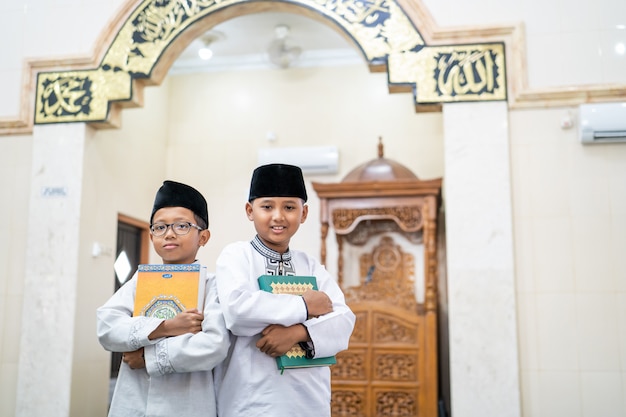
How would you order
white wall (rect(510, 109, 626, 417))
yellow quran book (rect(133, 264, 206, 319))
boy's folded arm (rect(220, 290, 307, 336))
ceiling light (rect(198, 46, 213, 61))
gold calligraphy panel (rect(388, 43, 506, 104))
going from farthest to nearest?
ceiling light (rect(198, 46, 213, 61)) < gold calligraphy panel (rect(388, 43, 506, 104)) < white wall (rect(510, 109, 626, 417)) < yellow quran book (rect(133, 264, 206, 319)) < boy's folded arm (rect(220, 290, 307, 336))

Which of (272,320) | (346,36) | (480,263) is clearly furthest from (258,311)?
(346,36)

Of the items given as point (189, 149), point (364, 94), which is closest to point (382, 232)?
point (364, 94)

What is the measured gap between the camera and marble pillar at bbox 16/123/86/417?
170 inches

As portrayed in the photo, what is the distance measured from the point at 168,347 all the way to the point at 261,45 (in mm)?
4998

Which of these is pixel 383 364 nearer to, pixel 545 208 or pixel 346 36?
pixel 545 208

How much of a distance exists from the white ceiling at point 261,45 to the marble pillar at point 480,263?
2.15 meters

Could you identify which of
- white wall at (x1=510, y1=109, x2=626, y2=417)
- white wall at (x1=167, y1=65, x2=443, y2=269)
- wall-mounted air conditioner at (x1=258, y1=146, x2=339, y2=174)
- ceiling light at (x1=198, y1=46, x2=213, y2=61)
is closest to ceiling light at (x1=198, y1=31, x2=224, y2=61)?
ceiling light at (x1=198, y1=46, x2=213, y2=61)

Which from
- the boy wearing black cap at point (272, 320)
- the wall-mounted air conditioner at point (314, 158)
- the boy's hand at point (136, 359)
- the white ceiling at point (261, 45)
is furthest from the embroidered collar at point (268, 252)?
the wall-mounted air conditioner at point (314, 158)

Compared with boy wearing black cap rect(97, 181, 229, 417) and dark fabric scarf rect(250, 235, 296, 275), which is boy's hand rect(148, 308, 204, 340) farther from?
dark fabric scarf rect(250, 235, 296, 275)

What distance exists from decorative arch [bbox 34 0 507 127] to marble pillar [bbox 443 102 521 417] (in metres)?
0.18

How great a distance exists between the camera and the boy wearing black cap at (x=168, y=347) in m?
1.98

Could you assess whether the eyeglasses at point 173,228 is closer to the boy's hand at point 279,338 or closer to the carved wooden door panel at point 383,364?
the boy's hand at point 279,338

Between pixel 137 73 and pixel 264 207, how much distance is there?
2.77 meters

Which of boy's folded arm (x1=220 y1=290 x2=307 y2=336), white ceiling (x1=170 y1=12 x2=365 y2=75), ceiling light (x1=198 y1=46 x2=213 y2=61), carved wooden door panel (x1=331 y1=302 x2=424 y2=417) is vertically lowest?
carved wooden door panel (x1=331 y1=302 x2=424 y2=417)
